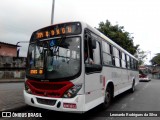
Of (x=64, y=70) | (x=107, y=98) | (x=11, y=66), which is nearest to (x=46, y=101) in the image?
(x=64, y=70)

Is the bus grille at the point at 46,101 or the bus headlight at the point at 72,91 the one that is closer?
the bus headlight at the point at 72,91

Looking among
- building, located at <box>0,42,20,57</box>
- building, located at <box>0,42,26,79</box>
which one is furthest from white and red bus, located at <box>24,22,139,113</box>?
building, located at <box>0,42,20,57</box>

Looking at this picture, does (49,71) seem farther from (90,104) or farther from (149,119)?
(149,119)

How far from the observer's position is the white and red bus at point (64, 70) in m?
5.45

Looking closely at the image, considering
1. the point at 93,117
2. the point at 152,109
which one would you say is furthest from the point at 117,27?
the point at 93,117

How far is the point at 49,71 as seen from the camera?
5785mm

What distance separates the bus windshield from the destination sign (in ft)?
0.60

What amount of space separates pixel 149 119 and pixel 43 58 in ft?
12.5

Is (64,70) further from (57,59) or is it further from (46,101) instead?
(46,101)

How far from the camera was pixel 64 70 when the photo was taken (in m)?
5.60

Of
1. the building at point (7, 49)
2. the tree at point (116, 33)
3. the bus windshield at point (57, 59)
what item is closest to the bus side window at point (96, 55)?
the bus windshield at point (57, 59)

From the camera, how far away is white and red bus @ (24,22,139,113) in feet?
17.9

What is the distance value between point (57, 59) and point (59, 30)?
3.01 ft

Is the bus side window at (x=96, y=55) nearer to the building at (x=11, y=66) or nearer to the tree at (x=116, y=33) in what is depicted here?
the tree at (x=116, y=33)
